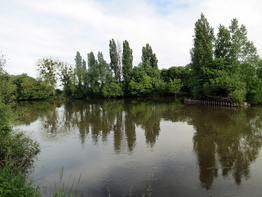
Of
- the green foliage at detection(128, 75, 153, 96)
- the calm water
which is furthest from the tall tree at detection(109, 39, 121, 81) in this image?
the calm water

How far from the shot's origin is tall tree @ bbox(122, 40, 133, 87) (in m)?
49.6

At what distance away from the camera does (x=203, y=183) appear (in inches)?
253

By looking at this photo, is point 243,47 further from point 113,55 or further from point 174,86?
point 113,55

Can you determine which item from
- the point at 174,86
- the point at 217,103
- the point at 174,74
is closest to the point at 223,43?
the point at 217,103

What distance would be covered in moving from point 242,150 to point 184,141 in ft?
10.5

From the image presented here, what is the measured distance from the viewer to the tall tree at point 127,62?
49.6 meters

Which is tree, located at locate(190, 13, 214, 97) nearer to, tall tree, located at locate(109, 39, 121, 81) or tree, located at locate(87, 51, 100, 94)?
tall tree, located at locate(109, 39, 121, 81)

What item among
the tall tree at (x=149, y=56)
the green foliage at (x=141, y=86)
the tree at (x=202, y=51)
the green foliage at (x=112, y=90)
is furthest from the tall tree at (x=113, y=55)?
the tree at (x=202, y=51)

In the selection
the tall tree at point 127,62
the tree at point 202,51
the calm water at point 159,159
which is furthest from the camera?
the tall tree at point 127,62

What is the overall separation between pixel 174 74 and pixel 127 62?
1513 cm

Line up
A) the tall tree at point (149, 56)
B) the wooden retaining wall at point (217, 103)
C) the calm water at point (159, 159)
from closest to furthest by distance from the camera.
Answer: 1. the calm water at point (159, 159)
2. the wooden retaining wall at point (217, 103)
3. the tall tree at point (149, 56)

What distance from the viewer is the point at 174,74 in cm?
5322

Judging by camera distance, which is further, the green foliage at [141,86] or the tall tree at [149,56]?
the tall tree at [149,56]

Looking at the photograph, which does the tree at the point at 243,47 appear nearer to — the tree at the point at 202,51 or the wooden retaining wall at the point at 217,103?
the tree at the point at 202,51
